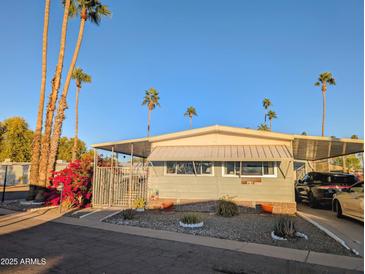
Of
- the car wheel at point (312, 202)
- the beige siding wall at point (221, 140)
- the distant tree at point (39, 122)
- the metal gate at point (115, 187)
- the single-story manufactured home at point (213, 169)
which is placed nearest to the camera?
the single-story manufactured home at point (213, 169)

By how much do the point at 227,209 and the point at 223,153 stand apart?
2507 mm

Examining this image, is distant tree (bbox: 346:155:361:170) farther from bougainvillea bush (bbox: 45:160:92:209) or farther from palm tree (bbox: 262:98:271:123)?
bougainvillea bush (bbox: 45:160:92:209)

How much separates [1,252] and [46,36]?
14832mm

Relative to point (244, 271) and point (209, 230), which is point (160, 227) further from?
point (244, 271)

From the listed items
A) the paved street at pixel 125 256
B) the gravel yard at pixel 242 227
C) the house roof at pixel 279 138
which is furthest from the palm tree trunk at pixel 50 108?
the paved street at pixel 125 256

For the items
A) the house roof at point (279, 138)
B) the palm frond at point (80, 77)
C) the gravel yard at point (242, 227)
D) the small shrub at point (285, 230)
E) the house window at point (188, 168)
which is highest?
the palm frond at point (80, 77)

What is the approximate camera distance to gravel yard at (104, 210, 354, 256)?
6.84 m

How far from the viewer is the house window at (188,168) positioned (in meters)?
12.7

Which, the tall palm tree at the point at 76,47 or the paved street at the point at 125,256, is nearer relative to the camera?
the paved street at the point at 125,256

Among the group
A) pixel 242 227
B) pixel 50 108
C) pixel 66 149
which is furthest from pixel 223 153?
pixel 66 149

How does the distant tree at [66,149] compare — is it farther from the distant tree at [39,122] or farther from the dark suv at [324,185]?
the dark suv at [324,185]

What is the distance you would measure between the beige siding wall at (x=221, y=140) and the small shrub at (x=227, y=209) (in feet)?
9.82

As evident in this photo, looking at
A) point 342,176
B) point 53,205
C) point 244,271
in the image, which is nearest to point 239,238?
point 244,271

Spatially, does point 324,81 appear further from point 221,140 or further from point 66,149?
point 66,149
